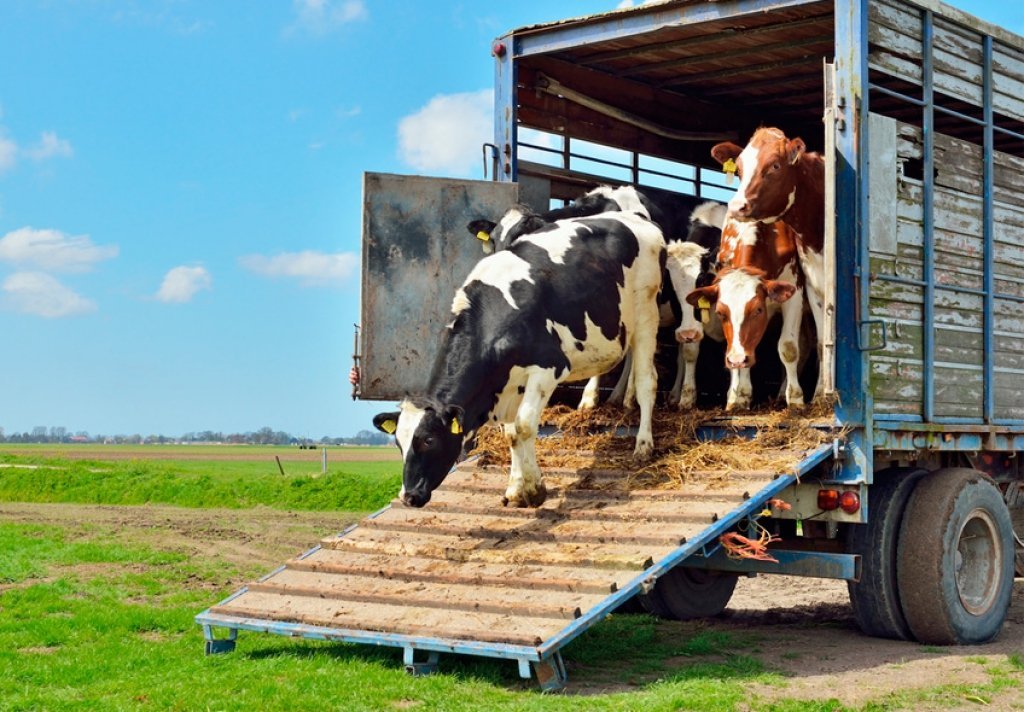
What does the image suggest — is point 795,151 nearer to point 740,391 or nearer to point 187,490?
point 740,391

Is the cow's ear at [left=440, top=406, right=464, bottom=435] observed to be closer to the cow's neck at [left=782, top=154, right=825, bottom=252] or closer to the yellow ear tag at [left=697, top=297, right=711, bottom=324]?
the yellow ear tag at [left=697, top=297, right=711, bottom=324]

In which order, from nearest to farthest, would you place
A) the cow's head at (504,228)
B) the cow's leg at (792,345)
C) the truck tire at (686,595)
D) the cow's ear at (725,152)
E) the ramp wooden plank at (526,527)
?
the ramp wooden plank at (526,527)
the cow's leg at (792,345)
the cow's ear at (725,152)
the cow's head at (504,228)
the truck tire at (686,595)

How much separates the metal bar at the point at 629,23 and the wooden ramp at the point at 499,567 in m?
3.74

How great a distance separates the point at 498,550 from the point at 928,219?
4.29 m

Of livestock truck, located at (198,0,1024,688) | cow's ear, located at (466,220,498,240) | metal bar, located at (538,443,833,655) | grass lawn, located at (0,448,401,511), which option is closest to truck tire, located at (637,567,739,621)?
livestock truck, located at (198,0,1024,688)

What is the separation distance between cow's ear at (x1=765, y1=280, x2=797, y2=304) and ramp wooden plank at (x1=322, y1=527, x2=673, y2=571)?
255 centimetres

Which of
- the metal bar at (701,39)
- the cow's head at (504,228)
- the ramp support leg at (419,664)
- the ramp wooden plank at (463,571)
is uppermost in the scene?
the metal bar at (701,39)

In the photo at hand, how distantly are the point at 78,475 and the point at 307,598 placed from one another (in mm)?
21671

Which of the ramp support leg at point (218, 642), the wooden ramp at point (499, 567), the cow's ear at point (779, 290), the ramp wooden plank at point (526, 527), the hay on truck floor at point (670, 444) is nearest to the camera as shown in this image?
the wooden ramp at point (499, 567)

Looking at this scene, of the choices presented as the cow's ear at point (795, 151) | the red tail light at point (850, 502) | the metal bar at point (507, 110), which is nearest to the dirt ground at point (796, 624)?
the red tail light at point (850, 502)

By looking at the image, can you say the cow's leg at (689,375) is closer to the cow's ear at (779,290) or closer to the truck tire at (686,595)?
the cow's ear at (779,290)

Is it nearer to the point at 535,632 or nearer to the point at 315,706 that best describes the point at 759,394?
the point at 535,632

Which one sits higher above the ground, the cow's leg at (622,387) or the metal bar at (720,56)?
the metal bar at (720,56)

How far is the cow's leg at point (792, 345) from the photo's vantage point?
371 inches
